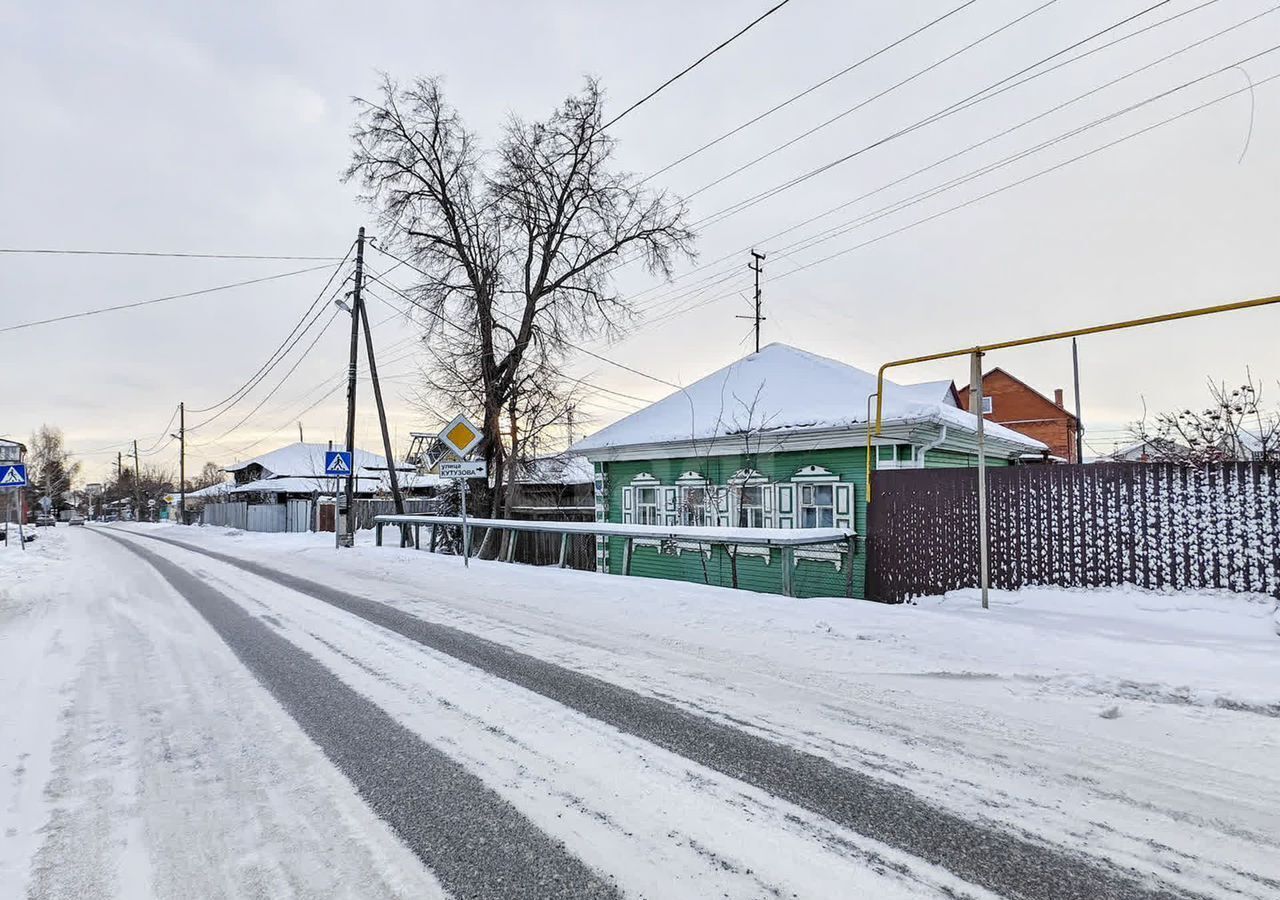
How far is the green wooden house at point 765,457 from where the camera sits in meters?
11.3

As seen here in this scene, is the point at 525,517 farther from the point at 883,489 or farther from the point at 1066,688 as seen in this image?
the point at 1066,688

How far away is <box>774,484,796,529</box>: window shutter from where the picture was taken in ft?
40.0

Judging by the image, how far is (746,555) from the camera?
12.7 meters

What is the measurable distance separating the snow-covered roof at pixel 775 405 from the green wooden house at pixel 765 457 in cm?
3

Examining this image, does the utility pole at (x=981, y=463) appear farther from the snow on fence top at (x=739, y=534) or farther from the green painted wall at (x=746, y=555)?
the green painted wall at (x=746, y=555)

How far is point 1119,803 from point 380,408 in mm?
23037

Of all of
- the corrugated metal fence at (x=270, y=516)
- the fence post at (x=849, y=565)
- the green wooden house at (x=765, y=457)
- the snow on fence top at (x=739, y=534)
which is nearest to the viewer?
the snow on fence top at (x=739, y=534)

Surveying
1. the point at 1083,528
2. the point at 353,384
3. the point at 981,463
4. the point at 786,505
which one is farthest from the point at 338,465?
the point at 1083,528

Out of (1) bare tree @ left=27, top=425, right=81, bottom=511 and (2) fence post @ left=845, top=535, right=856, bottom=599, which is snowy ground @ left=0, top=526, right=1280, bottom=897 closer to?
(2) fence post @ left=845, top=535, right=856, bottom=599

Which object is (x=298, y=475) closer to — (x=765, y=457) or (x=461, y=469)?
(x=461, y=469)

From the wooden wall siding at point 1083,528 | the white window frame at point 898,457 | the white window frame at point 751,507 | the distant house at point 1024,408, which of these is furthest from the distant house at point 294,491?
the distant house at point 1024,408

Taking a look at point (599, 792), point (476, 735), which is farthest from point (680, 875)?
point (476, 735)

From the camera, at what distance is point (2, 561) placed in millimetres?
17453

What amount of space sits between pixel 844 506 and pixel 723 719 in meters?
7.96
